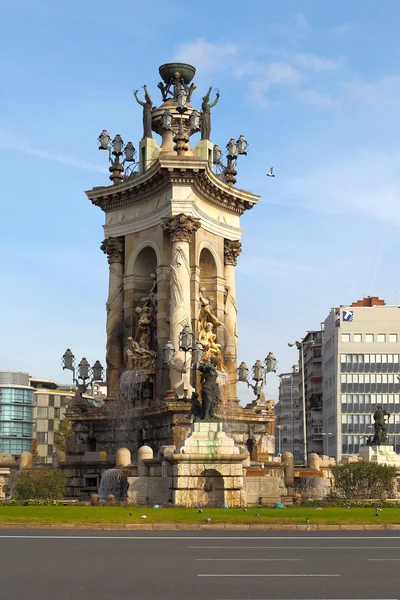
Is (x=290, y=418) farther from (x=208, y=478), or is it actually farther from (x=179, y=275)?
(x=208, y=478)

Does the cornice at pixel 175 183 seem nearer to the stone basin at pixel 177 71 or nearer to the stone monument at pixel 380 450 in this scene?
the stone basin at pixel 177 71

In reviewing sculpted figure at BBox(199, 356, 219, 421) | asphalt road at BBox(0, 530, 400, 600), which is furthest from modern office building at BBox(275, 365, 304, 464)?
asphalt road at BBox(0, 530, 400, 600)

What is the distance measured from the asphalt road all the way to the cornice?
108 feet

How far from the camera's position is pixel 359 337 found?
125 m

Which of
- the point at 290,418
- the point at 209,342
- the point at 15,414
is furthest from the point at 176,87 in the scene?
the point at 290,418

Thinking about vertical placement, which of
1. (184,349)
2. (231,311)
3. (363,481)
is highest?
(231,311)

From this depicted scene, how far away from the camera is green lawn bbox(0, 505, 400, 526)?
26281 mm

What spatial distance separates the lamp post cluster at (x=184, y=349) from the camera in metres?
50.7

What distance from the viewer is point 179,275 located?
53219mm

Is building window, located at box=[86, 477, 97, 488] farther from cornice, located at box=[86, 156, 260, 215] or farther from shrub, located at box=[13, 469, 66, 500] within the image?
cornice, located at box=[86, 156, 260, 215]

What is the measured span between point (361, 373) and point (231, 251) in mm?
67141

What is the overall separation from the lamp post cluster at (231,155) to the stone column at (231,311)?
3806 mm

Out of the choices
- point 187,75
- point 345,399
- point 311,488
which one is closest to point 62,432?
point 345,399

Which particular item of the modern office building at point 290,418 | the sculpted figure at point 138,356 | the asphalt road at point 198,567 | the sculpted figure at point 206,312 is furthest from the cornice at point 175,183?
the modern office building at point 290,418
